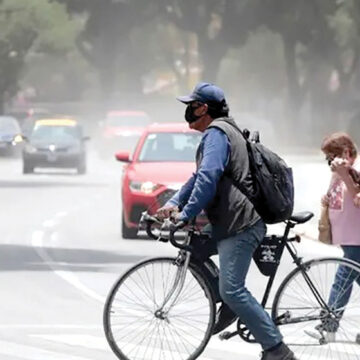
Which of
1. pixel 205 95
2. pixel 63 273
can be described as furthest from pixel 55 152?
pixel 205 95

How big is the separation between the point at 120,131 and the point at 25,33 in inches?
1449

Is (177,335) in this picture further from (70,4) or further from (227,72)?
(227,72)

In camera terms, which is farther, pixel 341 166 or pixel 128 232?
pixel 128 232

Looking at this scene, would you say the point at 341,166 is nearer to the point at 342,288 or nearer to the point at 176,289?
the point at 342,288

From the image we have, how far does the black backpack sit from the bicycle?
1.05 ft

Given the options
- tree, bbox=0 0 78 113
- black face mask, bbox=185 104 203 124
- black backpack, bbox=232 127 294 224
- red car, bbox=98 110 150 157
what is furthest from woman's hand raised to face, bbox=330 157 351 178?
tree, bbox=0 0 78 113

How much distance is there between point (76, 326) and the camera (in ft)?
41.1

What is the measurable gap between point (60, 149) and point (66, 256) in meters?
29.9

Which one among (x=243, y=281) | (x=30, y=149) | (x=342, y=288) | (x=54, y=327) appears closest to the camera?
(x=243, y=281)

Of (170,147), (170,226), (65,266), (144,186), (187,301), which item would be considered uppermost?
(170,226)

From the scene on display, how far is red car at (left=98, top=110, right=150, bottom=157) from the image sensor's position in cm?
5841

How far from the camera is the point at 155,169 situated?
877 inches

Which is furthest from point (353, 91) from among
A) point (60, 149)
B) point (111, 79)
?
point (60, 149)

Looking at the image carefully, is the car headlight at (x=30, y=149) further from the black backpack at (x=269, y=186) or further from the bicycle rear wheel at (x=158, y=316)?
the black backpack at (x=269, y=186)
